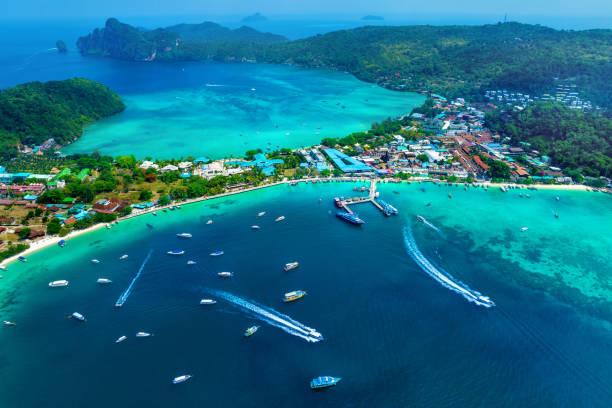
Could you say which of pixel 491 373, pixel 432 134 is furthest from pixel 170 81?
pixel 491 373

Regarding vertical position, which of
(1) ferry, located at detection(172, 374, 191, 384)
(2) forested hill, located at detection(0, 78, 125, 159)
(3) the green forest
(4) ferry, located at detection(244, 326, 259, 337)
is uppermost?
(2) forested hill, located at detection(0, 78, 125, 159)

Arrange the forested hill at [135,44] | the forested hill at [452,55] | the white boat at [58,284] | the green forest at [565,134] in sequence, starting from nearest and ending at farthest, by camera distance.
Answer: the white boat at [58,284] < the green forest at [565,134] < the forested hill at [452,55] < the forested hill at [135,44]

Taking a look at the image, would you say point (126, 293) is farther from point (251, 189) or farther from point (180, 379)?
point (251, 189)

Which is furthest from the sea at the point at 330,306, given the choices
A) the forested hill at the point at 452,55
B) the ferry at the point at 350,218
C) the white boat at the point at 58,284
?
the forested hill at the point at 452,55

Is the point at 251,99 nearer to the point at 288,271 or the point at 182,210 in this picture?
the point at 182,210

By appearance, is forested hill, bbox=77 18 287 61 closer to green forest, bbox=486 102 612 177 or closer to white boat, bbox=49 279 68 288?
green forest, bbox=486 102 612 177

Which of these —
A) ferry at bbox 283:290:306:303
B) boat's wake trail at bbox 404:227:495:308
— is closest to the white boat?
ferry at bbox 283:290:306:303

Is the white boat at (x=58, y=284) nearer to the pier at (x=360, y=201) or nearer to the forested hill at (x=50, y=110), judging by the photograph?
the pier at (x=360, y=201)
